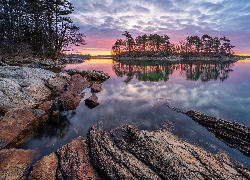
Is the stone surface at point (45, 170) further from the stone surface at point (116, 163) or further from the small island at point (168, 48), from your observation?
the small island at point (168, 48)

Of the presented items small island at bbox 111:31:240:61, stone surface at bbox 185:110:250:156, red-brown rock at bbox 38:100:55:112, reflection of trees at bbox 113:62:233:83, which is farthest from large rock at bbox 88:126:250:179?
small island at bbox 111:31:240:61

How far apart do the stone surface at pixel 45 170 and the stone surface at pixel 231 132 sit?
6.04 meters

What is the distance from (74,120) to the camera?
6.70m

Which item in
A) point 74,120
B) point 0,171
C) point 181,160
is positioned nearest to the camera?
point 0,171

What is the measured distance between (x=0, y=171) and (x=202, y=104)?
10.5 metres

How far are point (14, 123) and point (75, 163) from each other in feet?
12.5

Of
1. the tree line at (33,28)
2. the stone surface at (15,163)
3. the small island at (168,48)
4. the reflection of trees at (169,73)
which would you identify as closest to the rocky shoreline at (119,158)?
the stone surface at (15,163)

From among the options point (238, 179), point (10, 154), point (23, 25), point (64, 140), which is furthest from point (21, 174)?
point (23, 25)

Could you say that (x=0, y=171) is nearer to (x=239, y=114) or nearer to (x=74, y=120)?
(x=74, y=120)

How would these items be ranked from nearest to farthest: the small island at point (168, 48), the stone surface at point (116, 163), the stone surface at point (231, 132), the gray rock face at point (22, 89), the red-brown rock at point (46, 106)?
the stone surface at point (116, 163) → the stone surface at point (231, 132) → the gray rock face at point (22, 89) → the red-brown rock at point (46, 106) → the small island at point (168, 48)

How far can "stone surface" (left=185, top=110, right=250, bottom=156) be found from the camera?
Answer: 4.59 m

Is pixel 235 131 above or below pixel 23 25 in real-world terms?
below

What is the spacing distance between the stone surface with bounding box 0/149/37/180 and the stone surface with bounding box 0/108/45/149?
1.12 m

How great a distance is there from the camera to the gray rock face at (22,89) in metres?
7.21
